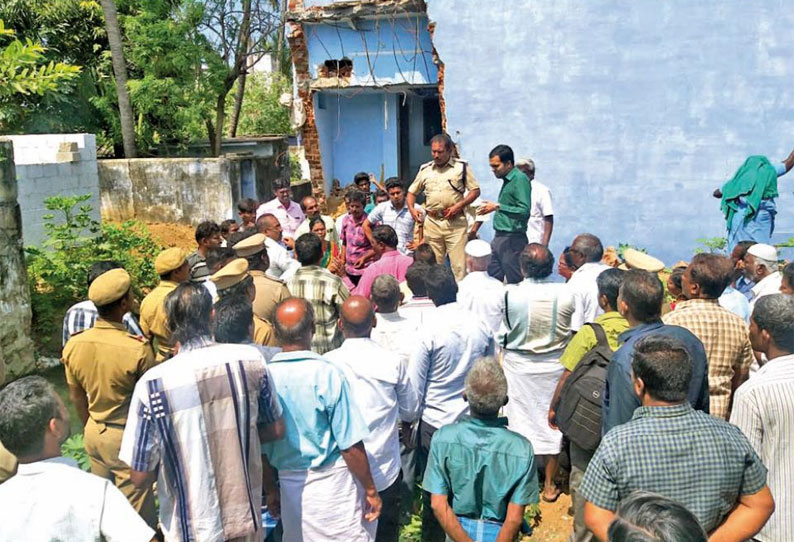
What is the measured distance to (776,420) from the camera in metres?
2.94

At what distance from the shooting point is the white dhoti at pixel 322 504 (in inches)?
129

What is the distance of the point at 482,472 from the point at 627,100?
7892 millimetres

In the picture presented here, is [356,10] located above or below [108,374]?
above

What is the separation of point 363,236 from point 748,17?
6.07 metres

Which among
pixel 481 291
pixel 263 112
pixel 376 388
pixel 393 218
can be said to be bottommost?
pixel 376 388

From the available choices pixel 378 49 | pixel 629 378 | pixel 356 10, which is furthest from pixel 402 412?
→ pixel 378 49

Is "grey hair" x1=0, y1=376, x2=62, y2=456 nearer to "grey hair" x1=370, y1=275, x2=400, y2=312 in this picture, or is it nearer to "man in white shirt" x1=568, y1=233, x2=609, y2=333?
"grey hair" x1=370, y1=275, x2=400, y2=312

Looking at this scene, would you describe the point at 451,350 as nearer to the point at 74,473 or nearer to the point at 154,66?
the point at 74,473

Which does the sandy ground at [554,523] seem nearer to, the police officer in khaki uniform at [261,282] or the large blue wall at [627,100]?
the police officer in khaki uniform at [261,282]

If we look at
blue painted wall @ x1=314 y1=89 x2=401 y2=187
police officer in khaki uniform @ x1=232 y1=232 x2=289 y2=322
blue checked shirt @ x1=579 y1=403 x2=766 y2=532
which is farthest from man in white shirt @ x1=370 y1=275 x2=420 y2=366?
blue painted wall @ x1=314 y1=89 x2=401 y2=187

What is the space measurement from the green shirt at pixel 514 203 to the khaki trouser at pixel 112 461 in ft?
14.3

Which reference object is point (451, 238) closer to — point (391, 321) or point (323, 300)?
point (323, 300)

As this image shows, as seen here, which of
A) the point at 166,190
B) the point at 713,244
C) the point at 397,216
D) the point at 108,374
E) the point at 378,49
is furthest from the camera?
the point at 166,190

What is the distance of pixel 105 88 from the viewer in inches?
615
